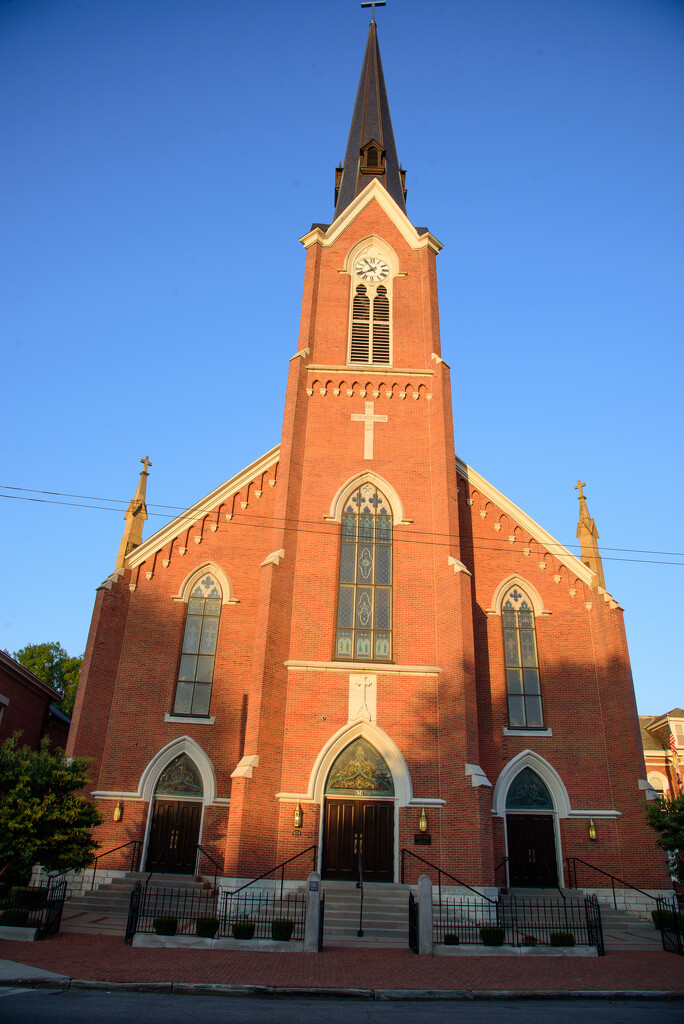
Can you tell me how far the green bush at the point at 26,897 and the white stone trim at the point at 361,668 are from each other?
709 centimetres

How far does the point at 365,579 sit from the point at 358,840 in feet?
21.3

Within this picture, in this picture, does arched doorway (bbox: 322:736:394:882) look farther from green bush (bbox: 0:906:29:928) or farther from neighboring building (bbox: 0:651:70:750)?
neighboring building (bbox: 0:651:70:750)

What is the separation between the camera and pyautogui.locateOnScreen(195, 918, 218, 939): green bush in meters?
12.6

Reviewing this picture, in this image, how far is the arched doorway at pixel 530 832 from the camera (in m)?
18.1

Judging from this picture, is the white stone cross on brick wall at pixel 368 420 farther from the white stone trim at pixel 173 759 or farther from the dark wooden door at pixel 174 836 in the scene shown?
the dark wooden door at pixel 174 836

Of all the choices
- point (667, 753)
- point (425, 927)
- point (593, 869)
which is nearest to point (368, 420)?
point (593, 869)

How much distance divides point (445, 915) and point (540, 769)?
5255mm

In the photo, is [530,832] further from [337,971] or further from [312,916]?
[337,971]

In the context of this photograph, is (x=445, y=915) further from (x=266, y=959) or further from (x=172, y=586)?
(x=172, y=586)

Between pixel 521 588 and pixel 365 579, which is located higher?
pixel 521 588

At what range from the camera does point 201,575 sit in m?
21.1

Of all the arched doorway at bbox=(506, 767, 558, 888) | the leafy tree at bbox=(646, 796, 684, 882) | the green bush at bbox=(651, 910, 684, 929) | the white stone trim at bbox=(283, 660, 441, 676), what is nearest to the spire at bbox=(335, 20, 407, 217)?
the white stone trim at bbox=(283, 660, 441, 676)

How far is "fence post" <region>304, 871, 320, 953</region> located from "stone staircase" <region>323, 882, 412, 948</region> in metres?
0.99

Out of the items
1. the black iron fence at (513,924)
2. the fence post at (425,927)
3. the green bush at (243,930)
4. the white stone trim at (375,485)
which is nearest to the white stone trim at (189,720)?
the white stone trim at (375,485)
